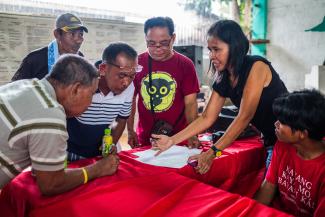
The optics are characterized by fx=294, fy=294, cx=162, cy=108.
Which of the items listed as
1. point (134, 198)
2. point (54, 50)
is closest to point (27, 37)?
point (54, 50)

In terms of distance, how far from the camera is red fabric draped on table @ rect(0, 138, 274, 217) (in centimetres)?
106

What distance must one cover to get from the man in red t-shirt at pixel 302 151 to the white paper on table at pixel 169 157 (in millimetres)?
523

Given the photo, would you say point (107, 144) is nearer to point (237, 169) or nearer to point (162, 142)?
point (162, 142)

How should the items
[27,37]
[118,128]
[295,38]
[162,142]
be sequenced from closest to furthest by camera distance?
[162,142], [118,128], [27,37], [295,38]

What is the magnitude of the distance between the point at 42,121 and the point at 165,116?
1.23 meters

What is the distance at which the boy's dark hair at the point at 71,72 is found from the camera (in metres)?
1.14

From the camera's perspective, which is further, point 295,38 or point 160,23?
point 295,38

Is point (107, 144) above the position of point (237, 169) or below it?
above

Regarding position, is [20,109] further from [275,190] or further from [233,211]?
[275,190]

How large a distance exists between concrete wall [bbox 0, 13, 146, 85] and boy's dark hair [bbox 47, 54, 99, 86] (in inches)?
121

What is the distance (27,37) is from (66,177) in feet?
10.9

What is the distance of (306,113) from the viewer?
4.24ft

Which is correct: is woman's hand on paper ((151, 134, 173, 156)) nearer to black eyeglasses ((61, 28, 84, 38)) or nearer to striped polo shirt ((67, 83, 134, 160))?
striped polo shirt ((67, 83, 134, 160))

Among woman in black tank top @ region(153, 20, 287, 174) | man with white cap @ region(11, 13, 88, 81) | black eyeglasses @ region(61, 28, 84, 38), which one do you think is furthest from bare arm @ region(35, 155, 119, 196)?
black eyeglasses @ region(61, 28, 84, 38)
